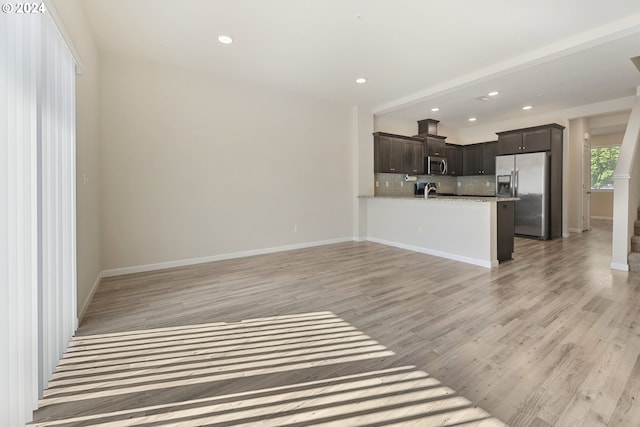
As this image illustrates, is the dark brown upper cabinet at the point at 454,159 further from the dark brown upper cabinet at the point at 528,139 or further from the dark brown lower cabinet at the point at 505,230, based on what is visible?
the dark brown lower cabinet at the point at 505,230

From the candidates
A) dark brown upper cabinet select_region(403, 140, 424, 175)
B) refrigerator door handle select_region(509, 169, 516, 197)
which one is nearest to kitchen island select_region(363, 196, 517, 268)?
dark brown upper cabinet select_region(403, 140, 424, 175)

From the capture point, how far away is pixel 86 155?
293 centimetres

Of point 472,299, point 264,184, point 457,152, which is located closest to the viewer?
point 472,299

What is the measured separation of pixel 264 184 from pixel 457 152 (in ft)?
18.8

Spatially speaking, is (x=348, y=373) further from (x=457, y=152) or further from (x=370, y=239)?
(x=457, y=152)

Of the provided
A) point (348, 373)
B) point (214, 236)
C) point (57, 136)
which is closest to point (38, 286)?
point (57, 136)

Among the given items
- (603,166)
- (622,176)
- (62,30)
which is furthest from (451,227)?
(603,166)

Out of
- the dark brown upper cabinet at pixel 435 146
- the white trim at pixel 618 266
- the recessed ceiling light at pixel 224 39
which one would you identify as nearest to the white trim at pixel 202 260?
the recessed ceiling light at pixel 224 39

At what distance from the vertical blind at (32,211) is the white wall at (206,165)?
5.85 feet

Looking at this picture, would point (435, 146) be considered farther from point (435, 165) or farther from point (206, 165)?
point (206, 165)

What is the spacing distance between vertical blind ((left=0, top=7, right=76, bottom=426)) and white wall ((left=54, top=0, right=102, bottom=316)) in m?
0.47

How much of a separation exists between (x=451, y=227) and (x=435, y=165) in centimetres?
319

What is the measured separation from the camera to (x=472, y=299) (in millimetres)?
2898

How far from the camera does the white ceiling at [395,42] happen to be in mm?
2830
